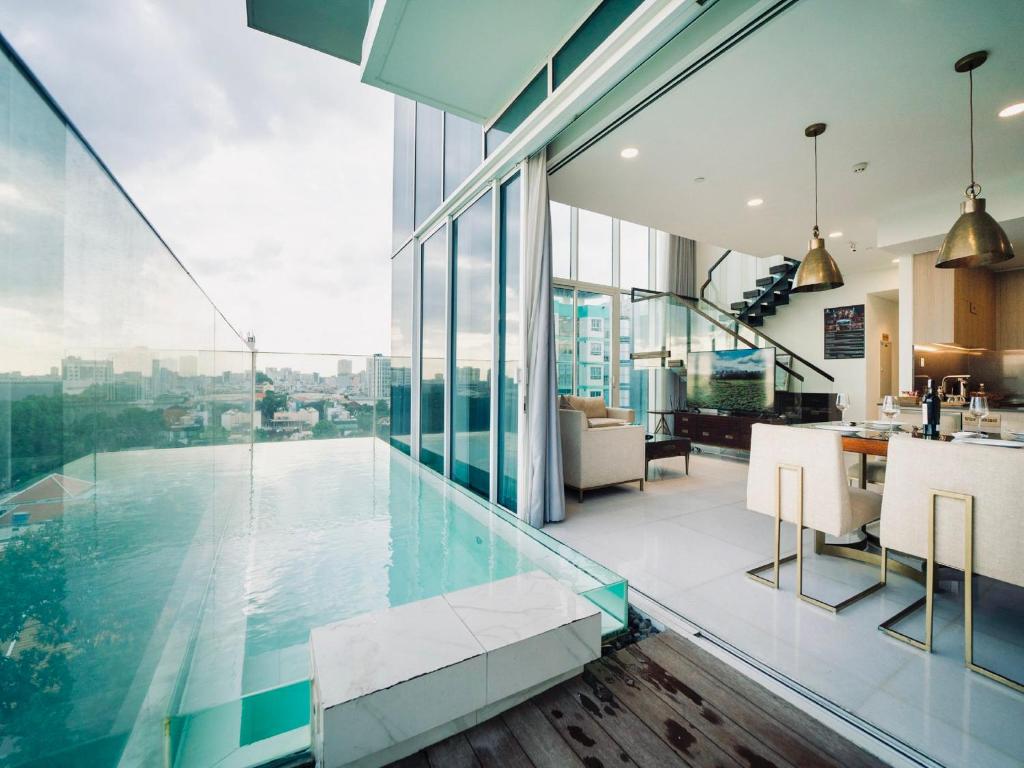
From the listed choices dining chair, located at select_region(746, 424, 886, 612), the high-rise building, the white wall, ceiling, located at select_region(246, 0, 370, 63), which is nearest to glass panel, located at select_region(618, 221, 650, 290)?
the white wall

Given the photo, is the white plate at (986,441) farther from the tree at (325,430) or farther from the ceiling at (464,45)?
the tree at (325,430)

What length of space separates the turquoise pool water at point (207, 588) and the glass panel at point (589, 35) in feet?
8.64

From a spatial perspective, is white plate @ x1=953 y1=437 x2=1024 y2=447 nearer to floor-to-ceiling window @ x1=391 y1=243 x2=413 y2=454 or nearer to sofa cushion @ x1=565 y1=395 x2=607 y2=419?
sofa cushion @ x1=565 y1=395 x2=607 y2=419

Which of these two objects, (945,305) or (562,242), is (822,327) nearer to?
(945,305)

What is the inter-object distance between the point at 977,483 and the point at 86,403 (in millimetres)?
2711

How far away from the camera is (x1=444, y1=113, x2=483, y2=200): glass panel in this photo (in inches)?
146

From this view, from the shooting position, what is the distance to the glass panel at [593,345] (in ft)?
19.9

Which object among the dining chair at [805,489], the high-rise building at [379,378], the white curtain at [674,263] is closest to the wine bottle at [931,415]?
the dining chair at [805,489]

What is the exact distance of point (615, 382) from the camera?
20.2ft

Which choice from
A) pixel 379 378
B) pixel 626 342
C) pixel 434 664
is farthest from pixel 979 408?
pixel 379 378

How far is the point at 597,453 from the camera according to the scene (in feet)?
12.5

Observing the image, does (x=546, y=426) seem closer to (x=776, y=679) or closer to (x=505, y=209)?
(x=505, y=209)

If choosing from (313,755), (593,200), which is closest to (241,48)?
(593,200)

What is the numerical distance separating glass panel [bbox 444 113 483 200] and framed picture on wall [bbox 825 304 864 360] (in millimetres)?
6389
